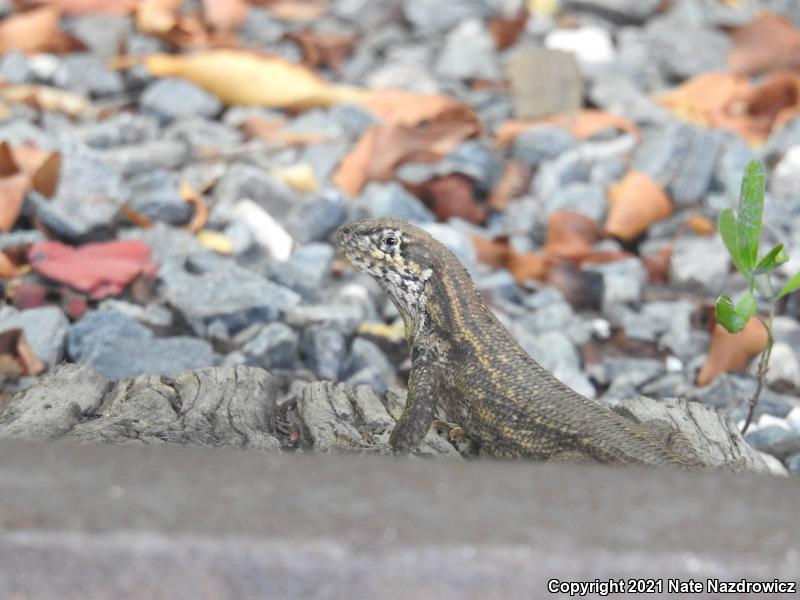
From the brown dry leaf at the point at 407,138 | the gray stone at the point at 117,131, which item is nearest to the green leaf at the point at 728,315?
the brown dry leaf at the point at 407,138

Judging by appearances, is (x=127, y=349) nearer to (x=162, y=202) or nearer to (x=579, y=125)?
(x=162, y=202)

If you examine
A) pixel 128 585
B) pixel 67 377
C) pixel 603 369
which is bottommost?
pixel 603 369

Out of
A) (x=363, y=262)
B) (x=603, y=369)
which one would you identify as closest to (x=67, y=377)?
(x=363, y=262)

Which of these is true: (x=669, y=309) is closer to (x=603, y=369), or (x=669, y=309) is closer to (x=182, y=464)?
(x=603, y=369)

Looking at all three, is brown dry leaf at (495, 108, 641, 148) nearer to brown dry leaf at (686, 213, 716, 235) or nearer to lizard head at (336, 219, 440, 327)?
brown dry leaf at (686, 213, 716, 235)

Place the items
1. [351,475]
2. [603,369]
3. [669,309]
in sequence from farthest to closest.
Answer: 1. [669,309]
2. [603,369]
3. [351,475]

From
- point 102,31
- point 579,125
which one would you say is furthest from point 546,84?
point 102,31

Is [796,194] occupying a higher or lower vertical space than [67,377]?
lower
